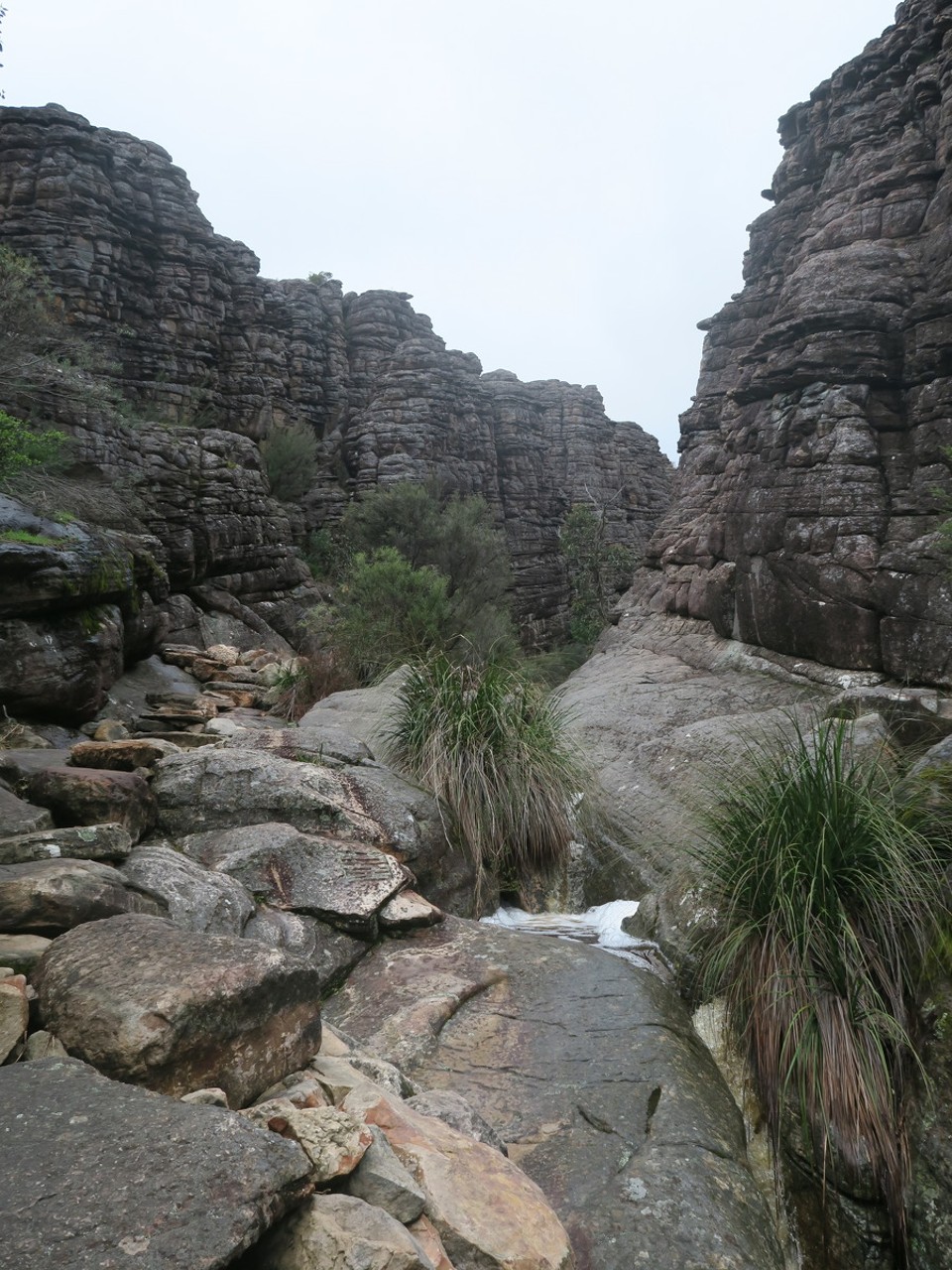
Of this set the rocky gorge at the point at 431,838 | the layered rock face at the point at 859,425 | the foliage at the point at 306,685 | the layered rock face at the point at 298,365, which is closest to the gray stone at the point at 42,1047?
the rocky gorge at the point at 431,838

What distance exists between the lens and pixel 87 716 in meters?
9.46

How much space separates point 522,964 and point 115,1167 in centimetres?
349

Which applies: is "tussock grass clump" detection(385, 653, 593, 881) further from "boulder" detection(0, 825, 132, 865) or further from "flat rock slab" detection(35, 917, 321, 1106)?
"flat rock slab" detection(35, 917, 321, 1106)

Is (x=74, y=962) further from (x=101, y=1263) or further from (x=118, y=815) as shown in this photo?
(x=118, y=815)

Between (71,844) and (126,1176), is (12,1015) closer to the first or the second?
(126,1176)

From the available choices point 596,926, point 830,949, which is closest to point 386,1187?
point 830,949

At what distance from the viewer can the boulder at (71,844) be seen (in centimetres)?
389

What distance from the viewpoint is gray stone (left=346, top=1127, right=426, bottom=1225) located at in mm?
2352

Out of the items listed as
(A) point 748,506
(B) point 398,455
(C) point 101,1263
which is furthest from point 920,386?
(B) point 398,455

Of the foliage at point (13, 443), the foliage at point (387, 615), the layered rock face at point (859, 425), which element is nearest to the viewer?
the foliage at point (13, 443)

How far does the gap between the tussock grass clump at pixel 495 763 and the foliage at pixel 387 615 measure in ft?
11.0

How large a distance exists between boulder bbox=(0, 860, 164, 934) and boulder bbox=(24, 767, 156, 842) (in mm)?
1130

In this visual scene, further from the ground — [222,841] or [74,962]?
[74,962]

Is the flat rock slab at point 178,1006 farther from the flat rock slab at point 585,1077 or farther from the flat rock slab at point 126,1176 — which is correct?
the flat rock slab at point 585,1077
